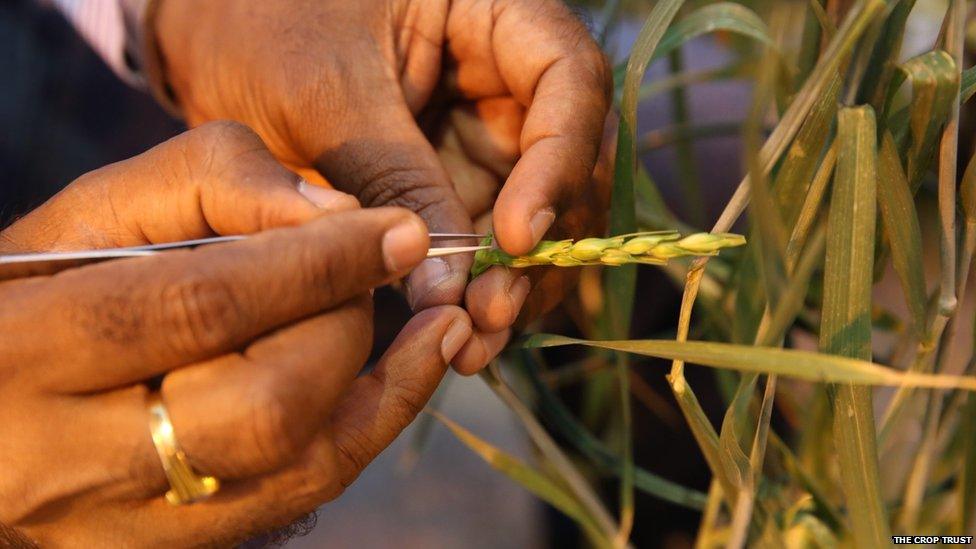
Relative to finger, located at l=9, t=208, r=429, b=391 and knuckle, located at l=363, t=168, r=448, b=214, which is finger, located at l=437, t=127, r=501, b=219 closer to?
knuckle, located at l=363, t=168, r=448, b=214

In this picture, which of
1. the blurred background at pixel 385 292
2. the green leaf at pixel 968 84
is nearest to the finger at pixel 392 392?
the green leaf at pixel 968 84

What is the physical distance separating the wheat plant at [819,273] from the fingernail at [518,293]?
2 cm

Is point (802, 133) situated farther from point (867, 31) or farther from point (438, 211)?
point (438, 211)

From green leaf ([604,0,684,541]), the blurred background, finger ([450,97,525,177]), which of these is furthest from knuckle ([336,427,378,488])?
the blurred background

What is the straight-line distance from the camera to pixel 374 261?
443 millimetres

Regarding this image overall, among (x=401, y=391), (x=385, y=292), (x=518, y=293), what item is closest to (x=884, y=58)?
(x=518, y=293)

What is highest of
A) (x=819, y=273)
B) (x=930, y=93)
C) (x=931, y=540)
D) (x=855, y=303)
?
(x=930, y=93)

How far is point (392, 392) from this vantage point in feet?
1.67

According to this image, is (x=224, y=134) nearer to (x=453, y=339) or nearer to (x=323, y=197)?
(x=323, y=197)

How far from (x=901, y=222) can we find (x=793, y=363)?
162 millimetres

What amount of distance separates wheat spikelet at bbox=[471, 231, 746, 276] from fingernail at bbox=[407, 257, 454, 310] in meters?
0.02

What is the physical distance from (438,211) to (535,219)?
107 millimetres

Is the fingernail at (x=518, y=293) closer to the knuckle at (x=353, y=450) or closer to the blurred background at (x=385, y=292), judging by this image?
the knuckle at (x=353, y=450)

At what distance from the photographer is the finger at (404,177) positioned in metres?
0.58
